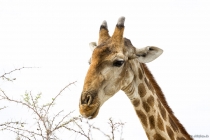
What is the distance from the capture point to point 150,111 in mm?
8180

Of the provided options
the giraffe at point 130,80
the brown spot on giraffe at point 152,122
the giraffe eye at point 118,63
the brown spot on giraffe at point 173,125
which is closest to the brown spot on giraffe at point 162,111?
the giraffe at point 130,80

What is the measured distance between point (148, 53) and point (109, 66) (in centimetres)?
93

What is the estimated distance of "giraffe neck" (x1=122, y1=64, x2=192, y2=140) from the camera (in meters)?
8.12

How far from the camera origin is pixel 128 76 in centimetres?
810

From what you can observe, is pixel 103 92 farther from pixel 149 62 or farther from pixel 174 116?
pixel 174 116

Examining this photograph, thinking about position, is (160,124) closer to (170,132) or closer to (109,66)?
(170,132)

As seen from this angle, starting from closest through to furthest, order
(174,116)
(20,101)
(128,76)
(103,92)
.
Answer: (103,92)
(128,76)
(174,116)
(20,101)

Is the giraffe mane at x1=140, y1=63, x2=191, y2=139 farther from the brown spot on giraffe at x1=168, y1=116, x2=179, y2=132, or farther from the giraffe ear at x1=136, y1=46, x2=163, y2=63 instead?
the giraffe ear at x1=136, y1=46, x2=163, y2=63

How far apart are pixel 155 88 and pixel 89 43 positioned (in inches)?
58.6

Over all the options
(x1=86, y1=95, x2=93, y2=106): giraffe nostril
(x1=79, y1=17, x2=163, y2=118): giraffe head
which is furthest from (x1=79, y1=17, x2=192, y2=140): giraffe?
(x1=86, y1=95, x2=93, y2=106): giraffe nostril

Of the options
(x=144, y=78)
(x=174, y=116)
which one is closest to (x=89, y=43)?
(x=144, y=78)

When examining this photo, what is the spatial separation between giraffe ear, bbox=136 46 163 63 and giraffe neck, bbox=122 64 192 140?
22 centimetres

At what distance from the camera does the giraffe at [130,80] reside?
24.8ft

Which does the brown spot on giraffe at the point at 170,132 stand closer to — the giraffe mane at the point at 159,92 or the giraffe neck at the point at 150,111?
the giraffe neck at the point at 150,111
